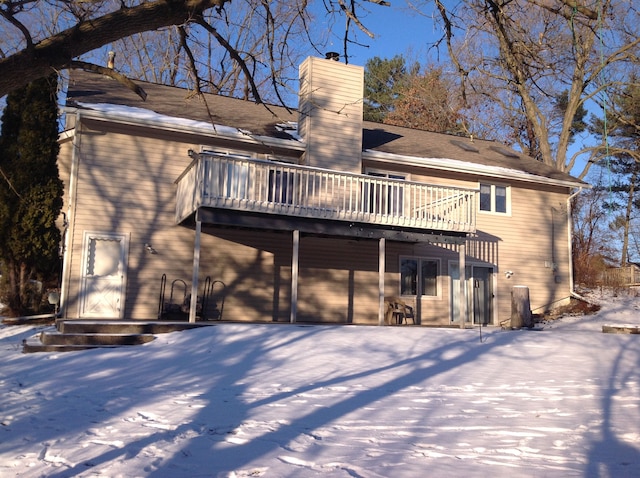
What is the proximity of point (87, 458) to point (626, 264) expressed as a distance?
126ft

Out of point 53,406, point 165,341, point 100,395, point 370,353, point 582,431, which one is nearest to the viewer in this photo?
point 582,431

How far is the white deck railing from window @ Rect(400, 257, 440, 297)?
1.95 m

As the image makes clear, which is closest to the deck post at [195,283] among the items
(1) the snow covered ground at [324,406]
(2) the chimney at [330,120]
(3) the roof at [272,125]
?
(1) the snow covered ground at [324,406]

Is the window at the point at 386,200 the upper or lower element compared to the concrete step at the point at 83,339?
upper

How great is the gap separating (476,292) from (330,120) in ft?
22.9

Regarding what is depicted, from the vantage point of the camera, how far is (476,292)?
18641 mm

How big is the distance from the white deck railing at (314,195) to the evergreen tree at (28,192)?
3787 millimetres

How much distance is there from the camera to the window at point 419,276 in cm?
1767

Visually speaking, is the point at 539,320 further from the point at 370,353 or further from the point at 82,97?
the point at 82,97

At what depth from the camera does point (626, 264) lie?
37.2 m

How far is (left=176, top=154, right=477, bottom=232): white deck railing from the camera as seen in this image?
13312 millimetres

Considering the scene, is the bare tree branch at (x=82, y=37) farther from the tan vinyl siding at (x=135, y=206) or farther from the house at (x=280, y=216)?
the tan vinyl siding at (x=135, y=206)

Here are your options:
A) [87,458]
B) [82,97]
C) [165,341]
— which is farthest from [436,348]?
[82,97]

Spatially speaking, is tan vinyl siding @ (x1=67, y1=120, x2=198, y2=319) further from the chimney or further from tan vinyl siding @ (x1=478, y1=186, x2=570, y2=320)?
tan vinyl siding @ (x1=478, y1=186, x2=570, y2=320)
